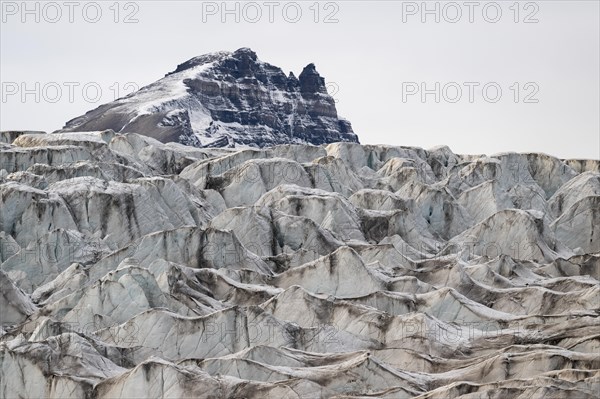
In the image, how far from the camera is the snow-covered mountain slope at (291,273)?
47125mm

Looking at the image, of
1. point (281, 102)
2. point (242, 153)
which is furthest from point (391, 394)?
point (281, 102)

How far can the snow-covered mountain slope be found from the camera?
47.1 meters

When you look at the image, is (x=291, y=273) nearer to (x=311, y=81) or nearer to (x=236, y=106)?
(x=236, y=106)

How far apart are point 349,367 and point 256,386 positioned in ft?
12.2

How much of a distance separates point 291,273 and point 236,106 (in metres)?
124

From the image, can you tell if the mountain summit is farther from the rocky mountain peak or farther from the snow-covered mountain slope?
the snow-covered mountain slope

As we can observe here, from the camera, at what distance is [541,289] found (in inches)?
2443

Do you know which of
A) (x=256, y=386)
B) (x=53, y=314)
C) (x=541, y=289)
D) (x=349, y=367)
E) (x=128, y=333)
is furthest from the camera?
(x=541, y=289)

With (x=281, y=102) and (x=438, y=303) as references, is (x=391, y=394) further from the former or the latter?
(x=281, y=102)

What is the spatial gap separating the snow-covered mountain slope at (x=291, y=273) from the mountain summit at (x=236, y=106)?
274 feet

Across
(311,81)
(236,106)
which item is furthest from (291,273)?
(311,81)

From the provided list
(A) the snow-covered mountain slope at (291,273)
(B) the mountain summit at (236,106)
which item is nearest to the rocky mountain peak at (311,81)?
(B) the mountain summit at (236,106)

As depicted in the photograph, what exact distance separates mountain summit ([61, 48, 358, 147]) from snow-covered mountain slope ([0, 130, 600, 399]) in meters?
83.5

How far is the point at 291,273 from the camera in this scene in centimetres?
6284
